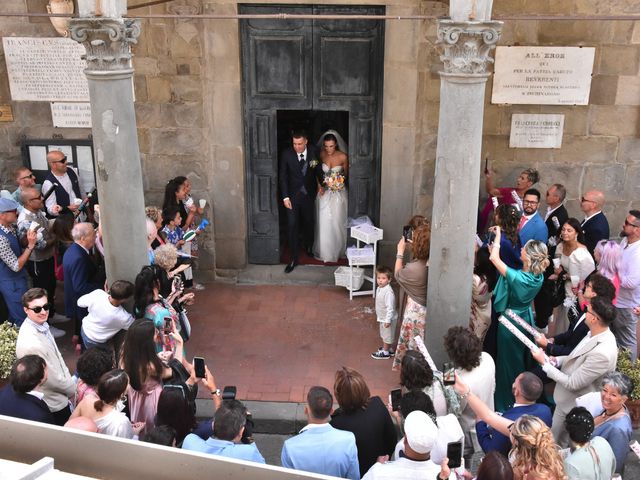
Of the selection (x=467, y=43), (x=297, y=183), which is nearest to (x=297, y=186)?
(x=297, y=183)

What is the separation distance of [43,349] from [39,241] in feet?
8.38

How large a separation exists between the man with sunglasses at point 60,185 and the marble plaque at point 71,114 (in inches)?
22.6

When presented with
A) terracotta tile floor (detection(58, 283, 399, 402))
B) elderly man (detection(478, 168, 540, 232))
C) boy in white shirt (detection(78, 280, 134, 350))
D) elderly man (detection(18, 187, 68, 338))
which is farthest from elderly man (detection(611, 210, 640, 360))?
elderly man (detection(18, 187, 68, 338))

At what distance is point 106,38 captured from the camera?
6457 mm

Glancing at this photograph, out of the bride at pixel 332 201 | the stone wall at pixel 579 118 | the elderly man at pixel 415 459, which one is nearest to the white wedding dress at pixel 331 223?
the bride at pixel 332 201

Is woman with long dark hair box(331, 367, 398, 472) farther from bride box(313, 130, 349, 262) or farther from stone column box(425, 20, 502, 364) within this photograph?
bride box(313, 130, 349, 262)

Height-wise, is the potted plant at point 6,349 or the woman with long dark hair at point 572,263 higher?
the woman with long dark hair at point 572,263

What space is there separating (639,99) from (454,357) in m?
5.25

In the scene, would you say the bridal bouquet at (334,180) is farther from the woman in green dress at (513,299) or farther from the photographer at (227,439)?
the photographer at (227,439)

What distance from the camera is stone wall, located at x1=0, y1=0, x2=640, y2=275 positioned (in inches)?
346

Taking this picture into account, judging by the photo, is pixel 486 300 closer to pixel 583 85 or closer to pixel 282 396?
pixel 282 396

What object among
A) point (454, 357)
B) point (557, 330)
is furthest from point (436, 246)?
point (557, 330)

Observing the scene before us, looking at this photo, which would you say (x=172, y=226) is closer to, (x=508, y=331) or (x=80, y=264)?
(x=80, y=264)

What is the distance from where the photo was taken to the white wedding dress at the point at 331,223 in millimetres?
9992
